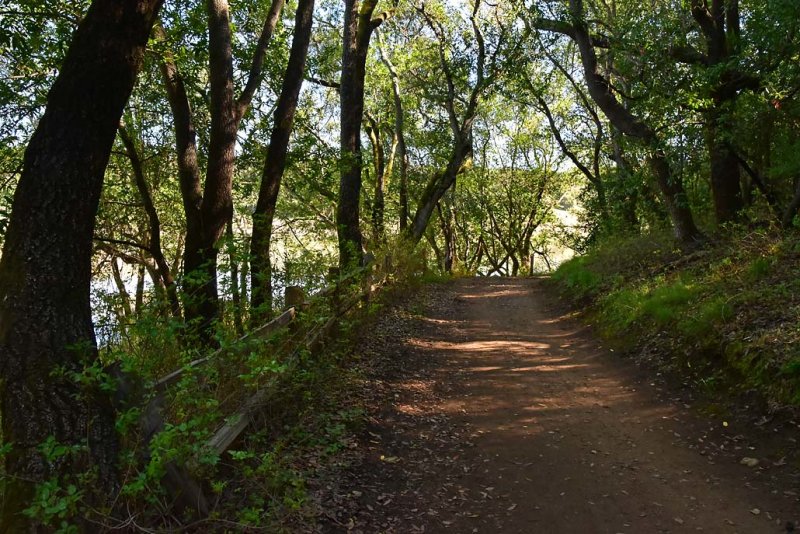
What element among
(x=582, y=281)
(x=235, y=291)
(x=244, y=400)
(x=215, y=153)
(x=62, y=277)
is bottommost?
(x=244, y=400)

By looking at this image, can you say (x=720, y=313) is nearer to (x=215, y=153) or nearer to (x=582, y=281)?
(x=582, y=281)

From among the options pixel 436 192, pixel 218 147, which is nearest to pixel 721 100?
pixel 436 192

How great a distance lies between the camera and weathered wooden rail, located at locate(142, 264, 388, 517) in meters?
3.67

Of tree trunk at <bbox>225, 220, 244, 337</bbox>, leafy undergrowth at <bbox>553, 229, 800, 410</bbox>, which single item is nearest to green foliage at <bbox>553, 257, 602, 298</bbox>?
leafy undergrowth at <bbox>553, 229, 800, 410</bbox>

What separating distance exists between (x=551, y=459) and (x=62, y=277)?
441 centimetres

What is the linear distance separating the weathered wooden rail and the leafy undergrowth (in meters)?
4.44

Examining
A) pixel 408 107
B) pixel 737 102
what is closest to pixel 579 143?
pixel 408 107

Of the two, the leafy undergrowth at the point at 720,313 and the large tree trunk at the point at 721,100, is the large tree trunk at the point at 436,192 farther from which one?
the large tree trunk at the point at 721,100

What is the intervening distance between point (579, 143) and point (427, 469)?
2345 cm

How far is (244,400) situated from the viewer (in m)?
5.08

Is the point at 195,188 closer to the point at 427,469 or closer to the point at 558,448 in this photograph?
the point at 427,469

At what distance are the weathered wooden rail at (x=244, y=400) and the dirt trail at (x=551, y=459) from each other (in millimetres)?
1020

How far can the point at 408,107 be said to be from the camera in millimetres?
23953

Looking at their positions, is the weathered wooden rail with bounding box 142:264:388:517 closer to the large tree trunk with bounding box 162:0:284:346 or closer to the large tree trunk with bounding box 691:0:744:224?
the large tree trunk with bounding box 162:0:284:346
